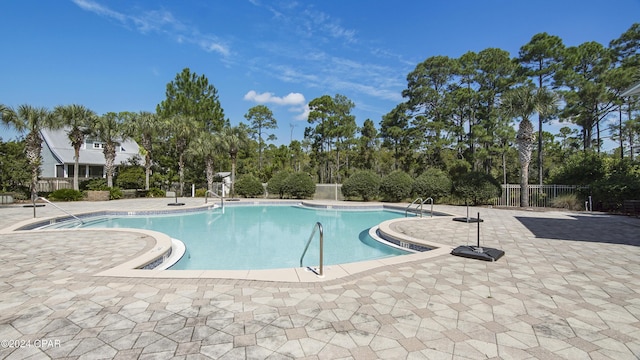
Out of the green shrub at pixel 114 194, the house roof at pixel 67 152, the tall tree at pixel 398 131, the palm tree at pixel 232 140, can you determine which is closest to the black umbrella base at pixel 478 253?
the palm tree at pixel 232 140

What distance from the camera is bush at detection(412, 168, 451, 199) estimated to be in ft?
53.0

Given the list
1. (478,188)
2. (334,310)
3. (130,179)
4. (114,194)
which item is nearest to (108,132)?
(114,194)

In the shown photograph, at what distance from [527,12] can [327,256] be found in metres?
11.7

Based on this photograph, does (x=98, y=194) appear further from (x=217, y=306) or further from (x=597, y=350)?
(x=597, y=350)

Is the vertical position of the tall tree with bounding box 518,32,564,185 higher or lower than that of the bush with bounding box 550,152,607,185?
higher

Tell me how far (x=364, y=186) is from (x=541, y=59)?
13820 mm

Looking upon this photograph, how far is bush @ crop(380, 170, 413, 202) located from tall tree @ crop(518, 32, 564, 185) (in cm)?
854

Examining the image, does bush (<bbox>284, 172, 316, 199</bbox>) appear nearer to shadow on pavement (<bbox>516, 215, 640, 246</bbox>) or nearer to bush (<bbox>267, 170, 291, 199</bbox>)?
bush (<bbox>267, 170, 291, 199</bbox>)

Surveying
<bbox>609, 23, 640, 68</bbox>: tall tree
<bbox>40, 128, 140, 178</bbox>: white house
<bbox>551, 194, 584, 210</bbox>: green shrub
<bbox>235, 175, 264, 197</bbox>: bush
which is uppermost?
<bbox>609, 23, 640, 68</bbox>: tall tree

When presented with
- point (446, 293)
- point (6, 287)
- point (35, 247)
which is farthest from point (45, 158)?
point (446, 293)

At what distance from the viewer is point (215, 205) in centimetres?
1589

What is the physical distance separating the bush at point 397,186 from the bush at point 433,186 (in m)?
0.39

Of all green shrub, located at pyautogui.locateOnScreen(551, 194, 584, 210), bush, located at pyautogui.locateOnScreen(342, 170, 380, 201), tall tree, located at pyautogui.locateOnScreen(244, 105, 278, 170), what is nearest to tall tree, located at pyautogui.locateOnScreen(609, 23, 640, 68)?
green shrub, located at pyautogui.locateOnScreen(551, 194, 584, 210)

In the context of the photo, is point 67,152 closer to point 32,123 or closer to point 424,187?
point 32,123
